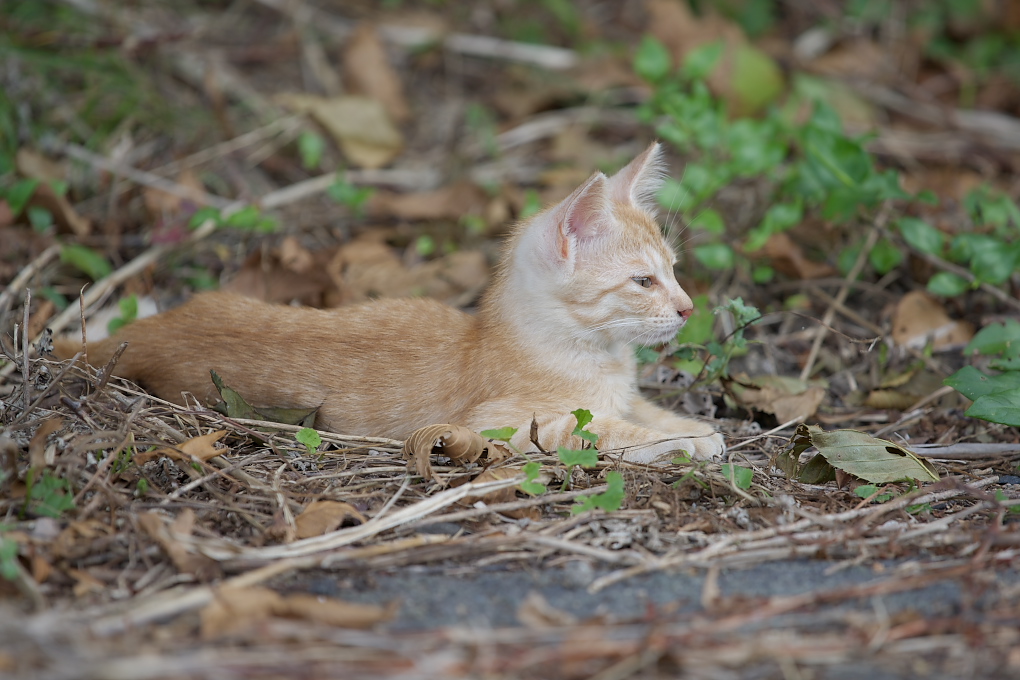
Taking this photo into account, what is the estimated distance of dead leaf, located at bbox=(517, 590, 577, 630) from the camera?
2373 mm

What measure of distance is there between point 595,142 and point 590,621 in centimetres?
453

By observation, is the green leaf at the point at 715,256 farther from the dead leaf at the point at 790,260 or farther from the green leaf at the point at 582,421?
the green leaf at the point at 582,421

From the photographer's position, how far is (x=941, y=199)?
567cm

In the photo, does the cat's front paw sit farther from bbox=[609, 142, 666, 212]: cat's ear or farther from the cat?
bbox=[609, 142, 666, 212]: cat's ear

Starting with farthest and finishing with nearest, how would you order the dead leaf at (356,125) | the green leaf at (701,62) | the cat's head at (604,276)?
the dead leaf at (356,125), the green leaf at (701,62), the cat's head at (604,276)

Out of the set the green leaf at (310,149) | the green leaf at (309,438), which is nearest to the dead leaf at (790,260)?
the green leaf at (309,438)

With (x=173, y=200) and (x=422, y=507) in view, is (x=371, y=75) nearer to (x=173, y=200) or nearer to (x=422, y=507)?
(x=173, y=200)

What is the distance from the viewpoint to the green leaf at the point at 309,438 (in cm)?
330

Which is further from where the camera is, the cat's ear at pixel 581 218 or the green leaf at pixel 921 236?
the green leaf at pixel 921 236

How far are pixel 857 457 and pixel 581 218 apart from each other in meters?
1.32

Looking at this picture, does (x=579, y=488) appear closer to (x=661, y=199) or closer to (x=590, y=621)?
(x=590, y=621)

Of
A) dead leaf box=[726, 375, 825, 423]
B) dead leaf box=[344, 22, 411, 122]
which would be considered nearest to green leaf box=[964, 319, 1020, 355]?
dead leaf box=[726, 375, 825, 423]

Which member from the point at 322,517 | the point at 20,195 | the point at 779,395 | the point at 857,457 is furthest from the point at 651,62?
the point at 322,517

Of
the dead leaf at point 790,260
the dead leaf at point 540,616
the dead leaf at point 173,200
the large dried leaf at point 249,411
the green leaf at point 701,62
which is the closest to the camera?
the dead leaf at point 540,616
